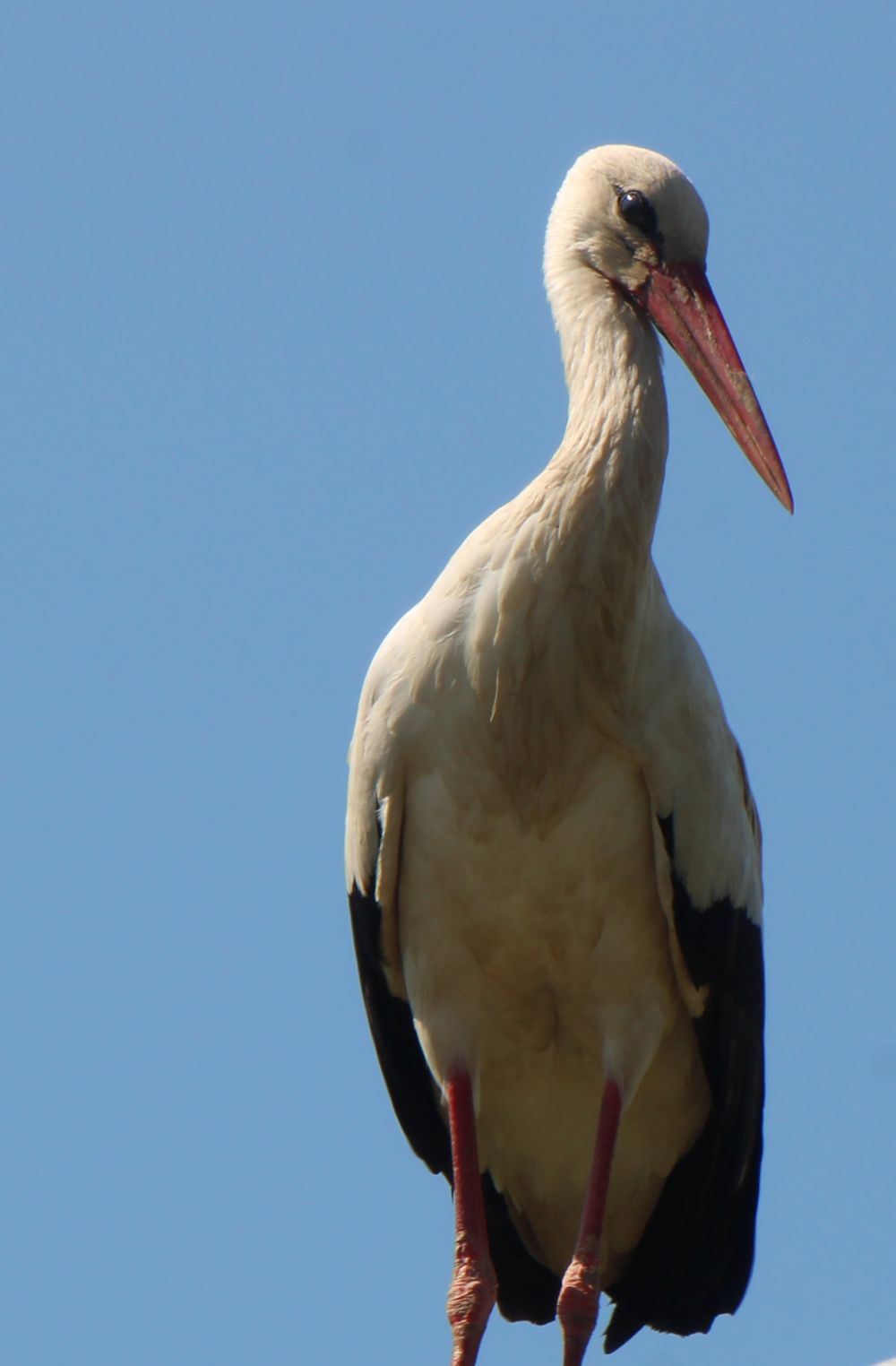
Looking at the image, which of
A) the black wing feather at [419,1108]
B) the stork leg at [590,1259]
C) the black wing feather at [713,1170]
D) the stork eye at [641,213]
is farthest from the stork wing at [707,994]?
the stork eye at [641,213]

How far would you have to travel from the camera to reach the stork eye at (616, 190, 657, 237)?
220 inches

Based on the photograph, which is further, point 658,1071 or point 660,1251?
point 660,1251

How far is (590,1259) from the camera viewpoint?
5.64 meters

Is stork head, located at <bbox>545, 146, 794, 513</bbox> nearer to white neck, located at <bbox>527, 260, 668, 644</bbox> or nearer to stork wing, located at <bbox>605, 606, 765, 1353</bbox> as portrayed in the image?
white neck, located at <bbox>527, 260, 668, 644</bbox>

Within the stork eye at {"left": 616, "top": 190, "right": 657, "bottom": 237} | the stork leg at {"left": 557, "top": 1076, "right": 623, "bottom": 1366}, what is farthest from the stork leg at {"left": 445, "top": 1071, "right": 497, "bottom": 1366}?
the stork eye at {"left": 616, "top": 190, "right": 657, "bottom": 237}

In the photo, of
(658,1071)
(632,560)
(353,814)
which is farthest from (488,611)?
(658,1071)

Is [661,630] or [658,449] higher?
[658,449]

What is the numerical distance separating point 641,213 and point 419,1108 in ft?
8.59

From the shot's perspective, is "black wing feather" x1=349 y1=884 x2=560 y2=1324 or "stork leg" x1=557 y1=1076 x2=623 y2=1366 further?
"black wing feather" x1=349 y1=884 x2=560 y2=1324

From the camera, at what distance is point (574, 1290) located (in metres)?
5.63

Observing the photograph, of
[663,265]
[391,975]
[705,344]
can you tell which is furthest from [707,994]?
[663,265]

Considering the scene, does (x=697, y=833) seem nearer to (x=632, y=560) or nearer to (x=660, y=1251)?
(x=632, y=560)

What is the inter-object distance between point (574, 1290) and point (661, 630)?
1.75 m

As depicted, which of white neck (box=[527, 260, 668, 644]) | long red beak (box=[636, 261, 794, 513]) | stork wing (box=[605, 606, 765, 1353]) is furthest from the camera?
long red beak (box=[636, 261, 794, 513])
